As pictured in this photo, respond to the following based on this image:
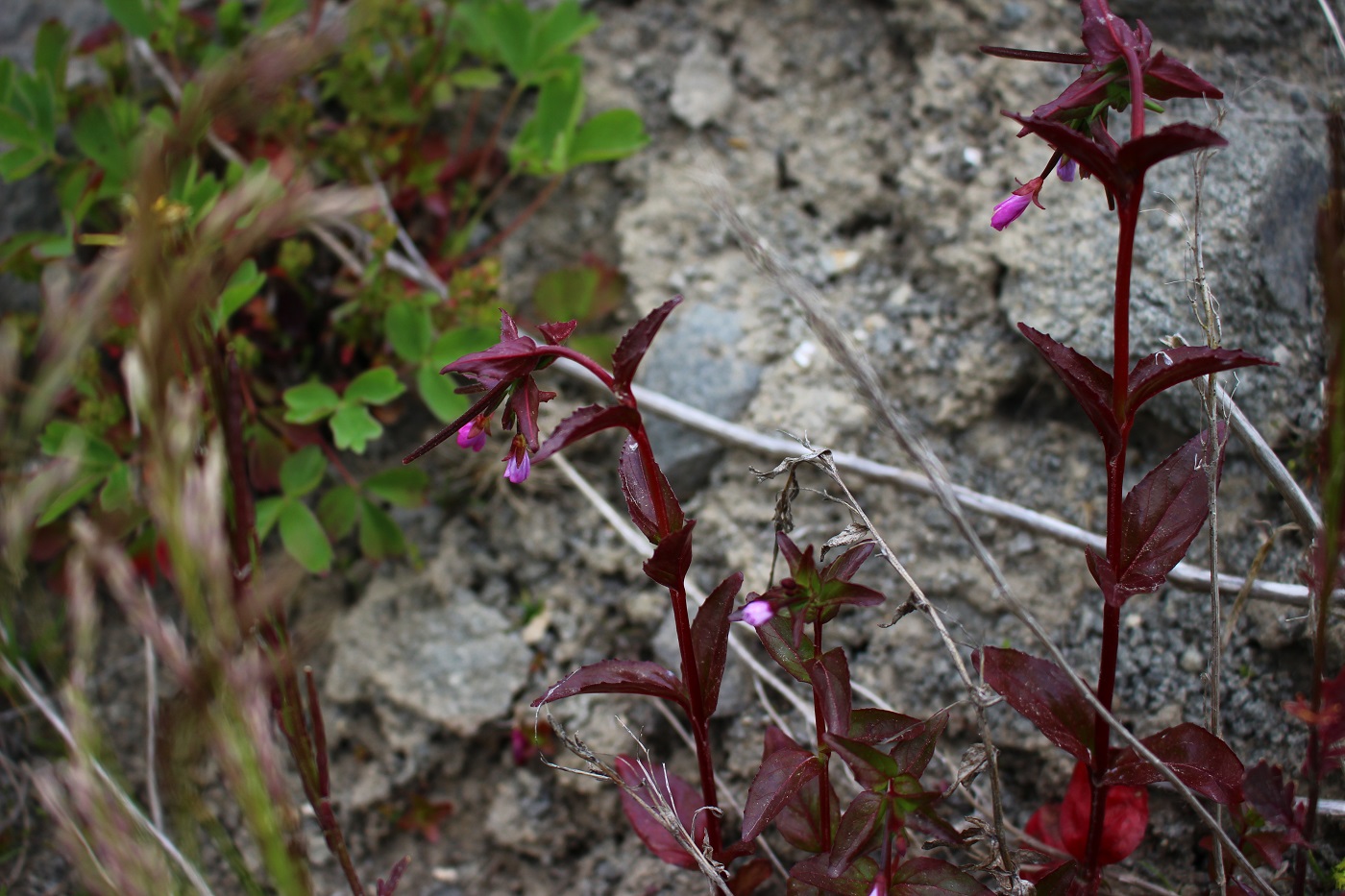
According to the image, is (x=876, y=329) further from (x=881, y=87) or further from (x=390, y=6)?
(x=390, y=6)

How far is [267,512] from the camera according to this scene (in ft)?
8.02

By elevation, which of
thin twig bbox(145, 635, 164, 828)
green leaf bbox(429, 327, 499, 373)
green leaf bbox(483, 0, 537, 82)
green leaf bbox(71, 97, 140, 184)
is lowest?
thin twig bbox(145, 635, 164, 828)

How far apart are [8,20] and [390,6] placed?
1469 millimetres

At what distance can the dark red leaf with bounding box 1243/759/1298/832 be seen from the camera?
159 cm

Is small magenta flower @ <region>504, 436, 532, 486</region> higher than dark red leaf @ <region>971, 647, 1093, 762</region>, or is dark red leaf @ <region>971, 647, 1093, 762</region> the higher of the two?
small magenta flower @ <region>504, 436, 532, 486</region>

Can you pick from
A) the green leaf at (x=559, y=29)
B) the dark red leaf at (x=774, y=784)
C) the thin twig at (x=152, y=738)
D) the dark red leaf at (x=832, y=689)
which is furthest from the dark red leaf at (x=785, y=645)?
the green leaf at (x=559, y=29)

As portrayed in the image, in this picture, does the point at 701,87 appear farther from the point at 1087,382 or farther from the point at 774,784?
the point at 774,784

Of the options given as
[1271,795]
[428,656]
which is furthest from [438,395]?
[1271,795]

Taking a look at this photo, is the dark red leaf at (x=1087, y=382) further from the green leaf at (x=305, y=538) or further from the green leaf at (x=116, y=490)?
the green leaf at (x=116, y=490)

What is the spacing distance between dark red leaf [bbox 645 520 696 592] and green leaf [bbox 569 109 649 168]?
4.91 feet

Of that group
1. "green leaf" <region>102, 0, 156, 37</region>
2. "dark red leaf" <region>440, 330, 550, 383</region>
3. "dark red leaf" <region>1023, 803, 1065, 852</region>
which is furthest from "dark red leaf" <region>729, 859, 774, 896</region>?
"green leaf" <region>102, 0, 156, 37</region>

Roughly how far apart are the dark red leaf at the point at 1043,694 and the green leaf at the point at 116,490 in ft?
6.59

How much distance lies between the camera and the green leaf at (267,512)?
2410mm

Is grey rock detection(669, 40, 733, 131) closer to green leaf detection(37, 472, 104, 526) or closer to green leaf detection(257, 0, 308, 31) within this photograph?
green leaf detection(257, 0, 308, 31)
